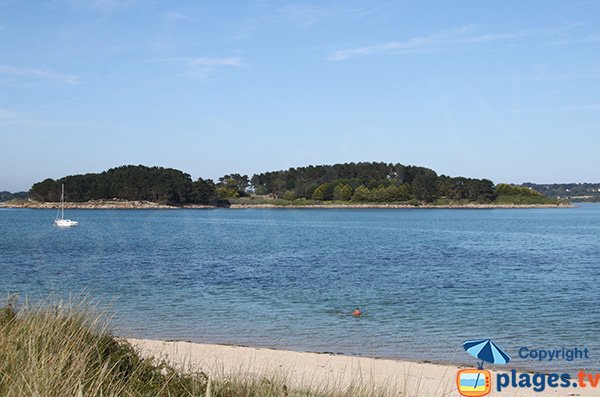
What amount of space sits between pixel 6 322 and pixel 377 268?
30.0 m

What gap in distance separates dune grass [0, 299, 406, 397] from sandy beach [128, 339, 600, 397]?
187cm

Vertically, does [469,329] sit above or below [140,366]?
below

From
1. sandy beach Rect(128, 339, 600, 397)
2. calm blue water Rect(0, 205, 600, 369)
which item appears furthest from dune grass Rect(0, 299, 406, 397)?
calm blue water Rect(0, 205, 600, 369)

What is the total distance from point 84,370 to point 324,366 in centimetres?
751

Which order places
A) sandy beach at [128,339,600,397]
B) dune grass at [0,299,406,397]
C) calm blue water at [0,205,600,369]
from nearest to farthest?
1. dune grass at [0,299,406,397]
2. sandy beach at [128,339,600,397]
3. calm blue water at [0,205,600,369]

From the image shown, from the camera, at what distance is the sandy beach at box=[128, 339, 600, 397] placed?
38.5ft

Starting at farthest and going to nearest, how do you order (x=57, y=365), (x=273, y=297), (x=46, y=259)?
(x=46, y=259), (x=273, y=297), (x=57, y=365)

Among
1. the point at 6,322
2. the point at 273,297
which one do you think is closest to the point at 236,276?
the point at 273,297

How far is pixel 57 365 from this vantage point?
700cm

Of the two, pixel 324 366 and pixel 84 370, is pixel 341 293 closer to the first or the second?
pixel 324 366

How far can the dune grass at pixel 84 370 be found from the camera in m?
6.45

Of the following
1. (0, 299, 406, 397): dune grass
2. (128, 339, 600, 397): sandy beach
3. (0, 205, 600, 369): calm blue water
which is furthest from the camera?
(0, 205, 600, 369): calm blue water

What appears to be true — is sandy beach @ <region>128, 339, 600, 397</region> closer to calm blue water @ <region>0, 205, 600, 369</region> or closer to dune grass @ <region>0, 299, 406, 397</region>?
calm blue water @ <region>0, 205, 600, 369</region>

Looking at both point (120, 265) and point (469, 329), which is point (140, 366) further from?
point (120, 265)
